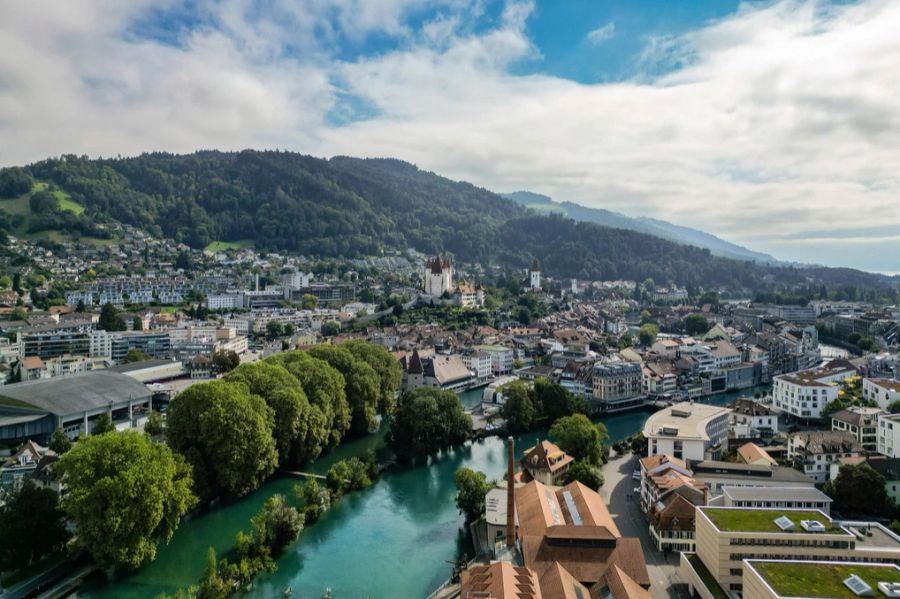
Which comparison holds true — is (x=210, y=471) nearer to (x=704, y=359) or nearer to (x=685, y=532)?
(x=685, y=532)

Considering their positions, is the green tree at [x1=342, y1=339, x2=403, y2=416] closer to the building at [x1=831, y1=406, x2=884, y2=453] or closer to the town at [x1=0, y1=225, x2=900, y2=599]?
the town at [x1=0, y1=225, x2=900, y2=599]

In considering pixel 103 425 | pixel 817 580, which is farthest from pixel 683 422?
pixel 103 425

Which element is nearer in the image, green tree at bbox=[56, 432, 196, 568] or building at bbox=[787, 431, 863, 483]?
green tree at bbox=[56, 432, 196, 568]

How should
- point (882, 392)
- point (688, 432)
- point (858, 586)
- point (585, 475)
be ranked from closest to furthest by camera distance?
point (858, 586), point (585, 475), point (688, 432), point (882, 392)

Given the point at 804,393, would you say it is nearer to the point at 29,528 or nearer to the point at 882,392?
the point at 882,392

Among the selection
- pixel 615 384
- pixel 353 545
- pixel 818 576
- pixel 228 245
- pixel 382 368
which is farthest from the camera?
pixel 228 245

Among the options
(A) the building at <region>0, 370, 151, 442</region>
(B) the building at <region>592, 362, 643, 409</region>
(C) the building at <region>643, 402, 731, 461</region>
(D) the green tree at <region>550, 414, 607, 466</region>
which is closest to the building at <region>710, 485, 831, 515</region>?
(C) the building at <region>643, 402, 731, 461</region>
